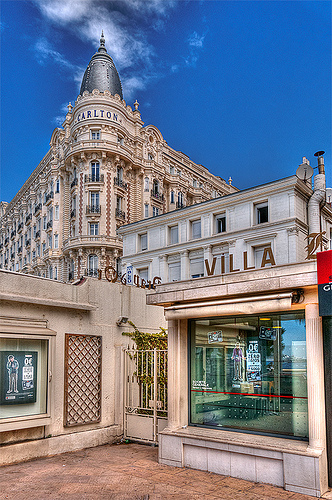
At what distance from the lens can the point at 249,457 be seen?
7516 millimetres

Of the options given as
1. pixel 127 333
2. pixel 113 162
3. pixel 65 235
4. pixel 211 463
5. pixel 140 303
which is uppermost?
pixel 113 162

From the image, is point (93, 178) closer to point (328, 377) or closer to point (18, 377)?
point (18, 377)

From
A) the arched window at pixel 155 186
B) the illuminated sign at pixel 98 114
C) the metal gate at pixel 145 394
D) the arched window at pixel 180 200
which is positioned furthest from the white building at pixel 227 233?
the metal gate at pixel 145 394

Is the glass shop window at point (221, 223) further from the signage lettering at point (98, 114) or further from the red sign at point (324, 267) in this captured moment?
the red sign at point (324, 267)

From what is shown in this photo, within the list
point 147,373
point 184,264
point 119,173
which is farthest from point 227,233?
point 147,373

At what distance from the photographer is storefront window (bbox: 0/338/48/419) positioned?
883cm

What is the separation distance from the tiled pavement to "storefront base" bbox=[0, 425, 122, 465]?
164 millimetres

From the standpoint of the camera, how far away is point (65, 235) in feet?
140

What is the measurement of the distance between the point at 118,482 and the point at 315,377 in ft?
12.3

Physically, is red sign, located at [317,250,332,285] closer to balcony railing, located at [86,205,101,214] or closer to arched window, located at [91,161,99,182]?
balcony railing, located at [86,205,101,214]

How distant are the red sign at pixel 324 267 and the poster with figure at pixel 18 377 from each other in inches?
→ 235

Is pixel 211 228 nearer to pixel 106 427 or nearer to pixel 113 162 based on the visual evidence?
pixel 113 162

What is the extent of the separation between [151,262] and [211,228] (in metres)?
6.06

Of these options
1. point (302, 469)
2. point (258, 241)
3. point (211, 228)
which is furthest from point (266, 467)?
point (211, 228)
